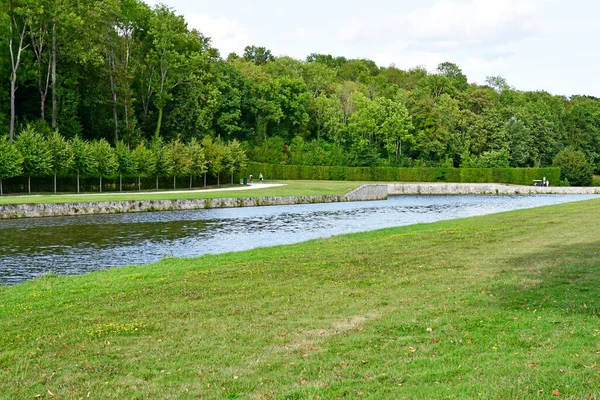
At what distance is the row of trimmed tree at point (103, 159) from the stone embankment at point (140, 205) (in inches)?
354

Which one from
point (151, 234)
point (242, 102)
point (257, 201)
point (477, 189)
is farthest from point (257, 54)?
point (151, 234)

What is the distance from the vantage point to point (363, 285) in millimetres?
12828

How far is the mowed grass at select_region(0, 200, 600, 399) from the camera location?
23.3 feet

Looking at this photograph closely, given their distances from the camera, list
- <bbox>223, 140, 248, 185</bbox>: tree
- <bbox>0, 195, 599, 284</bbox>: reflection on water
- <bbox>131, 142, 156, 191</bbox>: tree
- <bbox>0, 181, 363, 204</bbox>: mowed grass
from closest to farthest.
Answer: <bbox>0, 195, 599, 284</bbox>: reflection on water, <bbox>0, 181, 363, 204</bbox>: mowed grass, <bbox>131, 142, 156, 191</bbox>: tree, <bbox>223, 140, 248, 185</bbox>: tree

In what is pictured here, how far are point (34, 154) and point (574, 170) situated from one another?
82.9 metres

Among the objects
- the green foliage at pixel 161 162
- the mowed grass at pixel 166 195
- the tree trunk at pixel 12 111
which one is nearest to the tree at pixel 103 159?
the mowed grass at pixel 166 195

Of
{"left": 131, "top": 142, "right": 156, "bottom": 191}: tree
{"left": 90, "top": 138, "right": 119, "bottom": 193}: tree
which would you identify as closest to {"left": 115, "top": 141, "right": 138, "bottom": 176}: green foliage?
{"left": 131, "top": 142, "right": 156, "bottom": 191}: tree

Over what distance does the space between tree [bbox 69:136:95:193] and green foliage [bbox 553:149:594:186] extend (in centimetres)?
7558

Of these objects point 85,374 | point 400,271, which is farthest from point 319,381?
point 400,271

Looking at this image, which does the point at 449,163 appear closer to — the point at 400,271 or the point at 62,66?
the point at 62,66

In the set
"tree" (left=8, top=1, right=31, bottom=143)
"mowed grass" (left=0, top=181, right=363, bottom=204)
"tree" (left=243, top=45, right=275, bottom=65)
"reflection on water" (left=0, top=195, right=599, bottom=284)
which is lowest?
Result: "reflection on water" (left=0, top=195, right=599, bottom=284)

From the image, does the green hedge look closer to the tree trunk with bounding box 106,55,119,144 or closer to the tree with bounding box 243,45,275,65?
the tree trunk with bounding box 106,55,119,144

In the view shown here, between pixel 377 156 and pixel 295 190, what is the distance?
39305 millimetres

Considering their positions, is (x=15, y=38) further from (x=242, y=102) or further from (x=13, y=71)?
(x=242, y=102)
